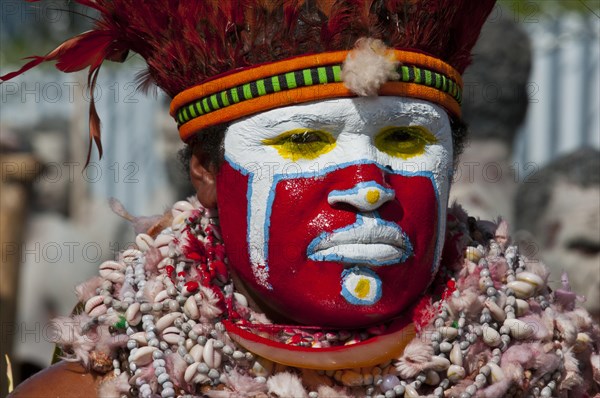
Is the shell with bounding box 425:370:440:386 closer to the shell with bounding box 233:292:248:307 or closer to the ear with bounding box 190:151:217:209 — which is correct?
the shell with bounding box 233:292:248:307

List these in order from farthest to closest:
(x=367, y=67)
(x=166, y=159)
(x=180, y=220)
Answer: (x=166, y=159), (x=180, y=220), (x=367, y=67)

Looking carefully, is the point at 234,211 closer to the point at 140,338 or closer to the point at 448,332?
the point at 140,338

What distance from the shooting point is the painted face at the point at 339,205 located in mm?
2955

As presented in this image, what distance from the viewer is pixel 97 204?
10.2 m

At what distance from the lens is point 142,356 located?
9.94 feet

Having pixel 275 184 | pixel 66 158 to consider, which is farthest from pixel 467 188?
pixel 66 158

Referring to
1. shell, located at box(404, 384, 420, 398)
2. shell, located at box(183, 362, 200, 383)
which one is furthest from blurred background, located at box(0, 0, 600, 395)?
shell, located at box(404, 384, 420, 398)

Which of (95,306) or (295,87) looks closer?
(295,87)

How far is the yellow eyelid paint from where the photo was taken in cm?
301

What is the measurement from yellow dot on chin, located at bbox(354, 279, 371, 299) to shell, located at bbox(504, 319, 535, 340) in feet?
1.56

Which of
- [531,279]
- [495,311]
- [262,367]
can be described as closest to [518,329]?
[495,311]

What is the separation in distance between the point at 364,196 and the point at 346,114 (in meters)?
0.25

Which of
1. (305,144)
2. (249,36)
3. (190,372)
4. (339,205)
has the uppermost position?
(249,36)

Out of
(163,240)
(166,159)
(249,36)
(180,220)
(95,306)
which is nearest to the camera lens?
(249,36)
